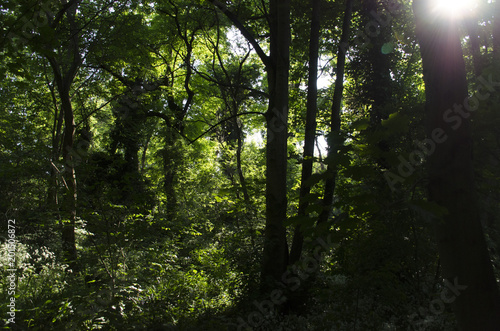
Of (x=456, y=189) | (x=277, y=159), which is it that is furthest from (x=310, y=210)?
(x=277, y=159)

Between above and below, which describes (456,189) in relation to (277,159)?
below

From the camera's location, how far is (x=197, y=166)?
16.0 metres

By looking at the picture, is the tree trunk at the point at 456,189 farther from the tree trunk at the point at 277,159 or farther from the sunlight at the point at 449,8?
the tree trunk at the point at 277,159

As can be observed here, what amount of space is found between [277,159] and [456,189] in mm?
3997

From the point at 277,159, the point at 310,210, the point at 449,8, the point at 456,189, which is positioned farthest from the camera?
the point at 277,159

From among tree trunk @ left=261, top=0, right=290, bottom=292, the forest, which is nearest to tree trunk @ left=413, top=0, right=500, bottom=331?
the forest

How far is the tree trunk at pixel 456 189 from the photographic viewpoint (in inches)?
81.1

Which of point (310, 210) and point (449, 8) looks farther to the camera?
point (310, 210)

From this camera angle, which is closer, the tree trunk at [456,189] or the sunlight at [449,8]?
the tree trunk at [456,189]

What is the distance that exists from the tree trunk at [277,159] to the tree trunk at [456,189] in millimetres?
3641

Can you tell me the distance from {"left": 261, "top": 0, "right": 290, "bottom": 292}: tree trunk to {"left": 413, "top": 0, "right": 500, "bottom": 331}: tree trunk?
3641mm

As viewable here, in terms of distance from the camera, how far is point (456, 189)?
2096mm

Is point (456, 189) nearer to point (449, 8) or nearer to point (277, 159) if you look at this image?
point (449, 8)

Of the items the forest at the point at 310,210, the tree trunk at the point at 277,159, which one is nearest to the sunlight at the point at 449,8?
the forest at the point at 310,210
